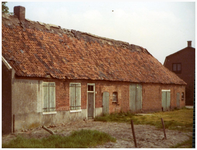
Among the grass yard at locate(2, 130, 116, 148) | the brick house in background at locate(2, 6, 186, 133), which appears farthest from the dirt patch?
the brick house in background at locate(2, 6, 186, 133)

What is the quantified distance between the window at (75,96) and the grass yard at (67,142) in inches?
223

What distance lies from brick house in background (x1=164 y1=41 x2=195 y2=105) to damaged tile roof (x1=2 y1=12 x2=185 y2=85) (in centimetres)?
959

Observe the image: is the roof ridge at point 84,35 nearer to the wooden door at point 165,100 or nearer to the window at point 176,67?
the wooden door at point 165,100

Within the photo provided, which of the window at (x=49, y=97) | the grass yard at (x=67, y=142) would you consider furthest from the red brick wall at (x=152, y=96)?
the grass yard at (x=67, y=142)

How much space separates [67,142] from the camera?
10.8m

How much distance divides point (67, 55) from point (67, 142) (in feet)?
30.7

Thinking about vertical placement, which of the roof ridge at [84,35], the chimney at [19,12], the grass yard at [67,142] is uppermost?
the chimney at [19,12]

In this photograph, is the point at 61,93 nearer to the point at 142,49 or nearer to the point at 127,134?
the point at 127,134

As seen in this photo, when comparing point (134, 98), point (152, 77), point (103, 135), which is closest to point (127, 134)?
point (103, 135)

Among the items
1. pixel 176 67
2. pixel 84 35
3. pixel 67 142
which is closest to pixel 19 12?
pixel 84 35

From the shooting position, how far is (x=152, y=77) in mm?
26219

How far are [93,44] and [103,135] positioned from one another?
42.5 ft

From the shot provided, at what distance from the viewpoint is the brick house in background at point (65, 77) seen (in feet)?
47.0

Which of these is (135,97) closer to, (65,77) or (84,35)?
(84,35)
